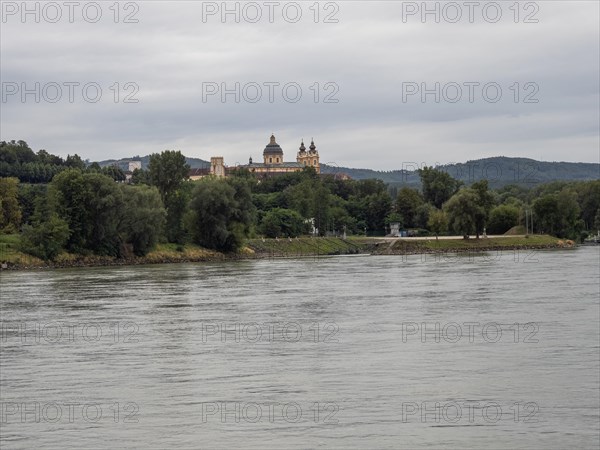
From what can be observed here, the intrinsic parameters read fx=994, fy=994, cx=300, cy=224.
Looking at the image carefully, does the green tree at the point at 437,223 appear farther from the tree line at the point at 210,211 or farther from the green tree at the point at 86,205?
the green tree at the point at 86,205

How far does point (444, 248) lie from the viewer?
459 ft

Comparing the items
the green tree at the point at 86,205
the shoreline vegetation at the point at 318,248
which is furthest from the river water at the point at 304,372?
the shoreline vegetation at the point at 318,248

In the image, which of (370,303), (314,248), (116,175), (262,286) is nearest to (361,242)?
(314,248)

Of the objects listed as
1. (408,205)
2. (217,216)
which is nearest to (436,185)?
(408,205)

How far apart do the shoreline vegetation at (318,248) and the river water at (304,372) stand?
5136 cm

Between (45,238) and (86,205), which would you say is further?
(86,205)

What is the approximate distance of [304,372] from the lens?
27.1 metres

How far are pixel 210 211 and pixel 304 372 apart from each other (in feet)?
294

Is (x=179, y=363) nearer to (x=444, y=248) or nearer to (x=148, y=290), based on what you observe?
(x=148, y=290)

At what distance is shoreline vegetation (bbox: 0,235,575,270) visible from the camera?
103m

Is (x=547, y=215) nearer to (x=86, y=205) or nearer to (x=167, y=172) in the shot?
(x=167, y=172)

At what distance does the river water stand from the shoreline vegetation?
51.4 m

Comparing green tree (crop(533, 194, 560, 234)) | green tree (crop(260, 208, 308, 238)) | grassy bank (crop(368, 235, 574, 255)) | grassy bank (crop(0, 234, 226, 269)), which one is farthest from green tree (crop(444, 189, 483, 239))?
grassy bank (crop(0, 234, 226, 269))

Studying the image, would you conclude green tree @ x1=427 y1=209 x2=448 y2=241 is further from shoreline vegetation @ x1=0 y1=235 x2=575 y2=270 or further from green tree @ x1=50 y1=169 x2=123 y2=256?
green tree @ x1=50 y1=169 x2=123 y2=256
